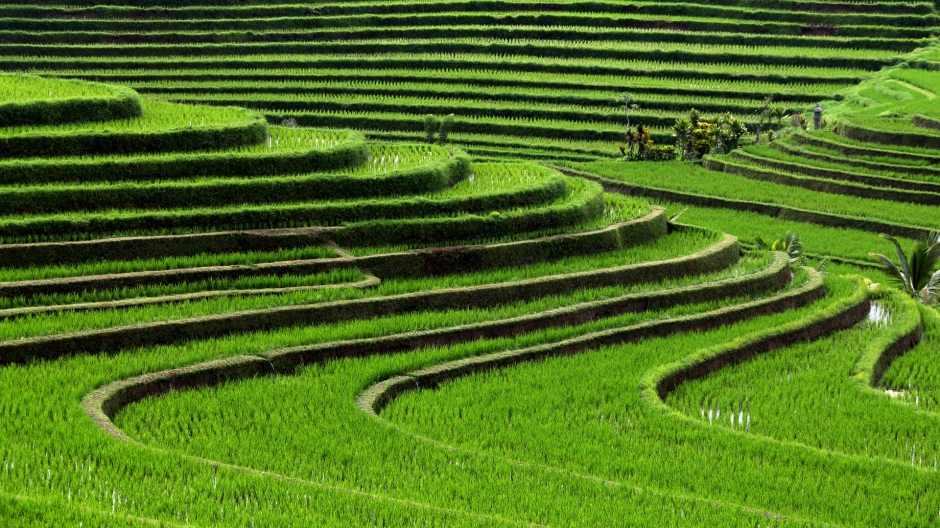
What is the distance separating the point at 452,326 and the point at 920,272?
252 inches

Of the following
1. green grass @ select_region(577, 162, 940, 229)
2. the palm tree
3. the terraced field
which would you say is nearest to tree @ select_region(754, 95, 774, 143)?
the terraced field

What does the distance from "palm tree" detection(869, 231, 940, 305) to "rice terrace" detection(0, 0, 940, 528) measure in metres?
0.04

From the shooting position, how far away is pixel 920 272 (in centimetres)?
1450

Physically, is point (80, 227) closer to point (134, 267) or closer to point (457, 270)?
point (134, 267)

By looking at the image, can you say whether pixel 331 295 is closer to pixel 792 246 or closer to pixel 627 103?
pixel 792 246

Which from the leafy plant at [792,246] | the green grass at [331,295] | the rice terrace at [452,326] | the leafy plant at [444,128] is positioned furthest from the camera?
the leafy plant at [444,128]

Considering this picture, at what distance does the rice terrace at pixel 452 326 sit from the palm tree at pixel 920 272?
37mm

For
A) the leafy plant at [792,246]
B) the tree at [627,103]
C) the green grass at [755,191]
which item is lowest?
the green grass at [755,191]

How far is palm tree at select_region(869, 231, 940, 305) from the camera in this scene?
1432 centimetres

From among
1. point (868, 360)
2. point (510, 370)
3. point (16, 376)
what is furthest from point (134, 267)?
point (868, 360)

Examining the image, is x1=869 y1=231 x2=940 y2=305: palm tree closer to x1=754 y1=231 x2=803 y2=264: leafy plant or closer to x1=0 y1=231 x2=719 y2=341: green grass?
x1=754 y1=231 x2=803 y2=264: leafy plant

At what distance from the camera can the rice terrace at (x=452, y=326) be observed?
7.66 m

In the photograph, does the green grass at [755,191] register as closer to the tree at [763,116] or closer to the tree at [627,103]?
the tree at [627,103]

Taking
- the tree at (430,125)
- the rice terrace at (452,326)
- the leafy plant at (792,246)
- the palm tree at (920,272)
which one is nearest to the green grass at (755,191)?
the rice terrace at (452,326)
